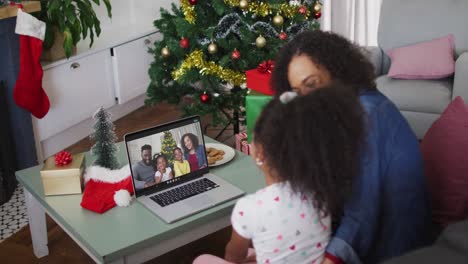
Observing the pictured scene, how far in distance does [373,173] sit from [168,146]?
0.76m

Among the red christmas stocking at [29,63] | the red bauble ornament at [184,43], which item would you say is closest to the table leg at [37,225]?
the red christmas stocking at [29,63]

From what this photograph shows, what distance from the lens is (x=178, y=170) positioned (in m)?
1.92

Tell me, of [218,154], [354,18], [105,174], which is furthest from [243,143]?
[354,18]

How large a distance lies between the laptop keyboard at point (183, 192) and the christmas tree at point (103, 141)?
0.27 meters

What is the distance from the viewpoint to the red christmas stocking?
9.53 ft

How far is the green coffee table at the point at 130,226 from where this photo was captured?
1.59m

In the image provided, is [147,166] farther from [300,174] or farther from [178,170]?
[300,174]

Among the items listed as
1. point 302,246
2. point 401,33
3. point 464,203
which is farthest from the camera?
point 401,33

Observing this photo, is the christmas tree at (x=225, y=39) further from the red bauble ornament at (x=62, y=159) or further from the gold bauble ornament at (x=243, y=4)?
the red bauble ornament at (x=62, y=159)

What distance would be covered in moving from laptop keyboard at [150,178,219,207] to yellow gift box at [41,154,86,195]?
0.89ft

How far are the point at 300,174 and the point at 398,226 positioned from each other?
1.33ft

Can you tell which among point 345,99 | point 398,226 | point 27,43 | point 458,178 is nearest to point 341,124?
point 345,99

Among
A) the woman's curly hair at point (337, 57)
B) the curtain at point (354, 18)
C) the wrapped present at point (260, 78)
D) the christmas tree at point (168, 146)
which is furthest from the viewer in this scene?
the curtain at point (354, 18)

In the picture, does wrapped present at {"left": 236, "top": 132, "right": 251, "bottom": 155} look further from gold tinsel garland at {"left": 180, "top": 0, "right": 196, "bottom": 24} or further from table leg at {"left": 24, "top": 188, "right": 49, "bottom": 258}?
table leg at {"left": 24, "top": 188, "right": 49, "bottom": 258}
